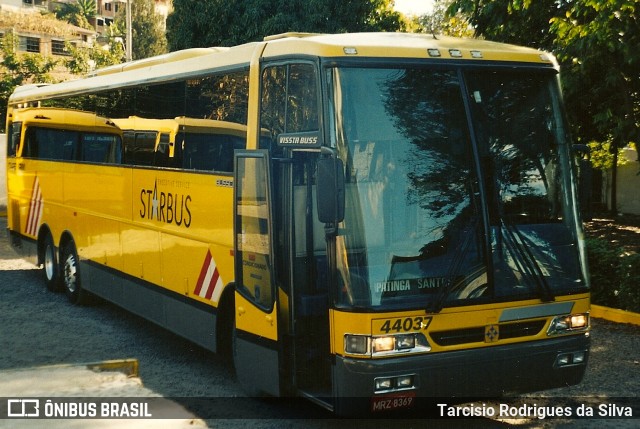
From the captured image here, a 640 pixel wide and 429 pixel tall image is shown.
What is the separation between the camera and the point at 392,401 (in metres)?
6.61

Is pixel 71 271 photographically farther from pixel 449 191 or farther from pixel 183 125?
pixel 449 191

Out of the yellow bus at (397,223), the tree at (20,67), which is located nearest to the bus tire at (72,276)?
the yellow bus at (397,223)

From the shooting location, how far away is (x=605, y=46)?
519 inches

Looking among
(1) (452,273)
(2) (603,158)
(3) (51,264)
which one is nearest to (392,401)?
Answer: (1) (452,273)

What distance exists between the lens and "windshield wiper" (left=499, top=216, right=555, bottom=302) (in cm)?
698

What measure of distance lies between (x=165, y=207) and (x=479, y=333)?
14.7 ft

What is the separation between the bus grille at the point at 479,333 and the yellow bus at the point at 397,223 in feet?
0.04

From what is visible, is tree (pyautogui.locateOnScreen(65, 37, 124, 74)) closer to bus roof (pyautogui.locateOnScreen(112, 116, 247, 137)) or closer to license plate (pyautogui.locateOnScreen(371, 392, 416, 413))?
bus roof (pyautogui.locateOnScreen(112, 116, 247, 137))

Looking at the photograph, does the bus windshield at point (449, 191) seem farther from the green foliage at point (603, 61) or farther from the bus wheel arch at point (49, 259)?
the bus wheel arch at point (49, 259)

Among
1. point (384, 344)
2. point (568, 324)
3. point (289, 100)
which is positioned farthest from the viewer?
point (289, 100)

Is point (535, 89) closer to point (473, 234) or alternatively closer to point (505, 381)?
point (473, 234)

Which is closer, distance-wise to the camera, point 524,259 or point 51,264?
point 524,259

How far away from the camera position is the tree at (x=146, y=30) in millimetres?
92062

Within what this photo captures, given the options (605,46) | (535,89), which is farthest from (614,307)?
(535,89)
